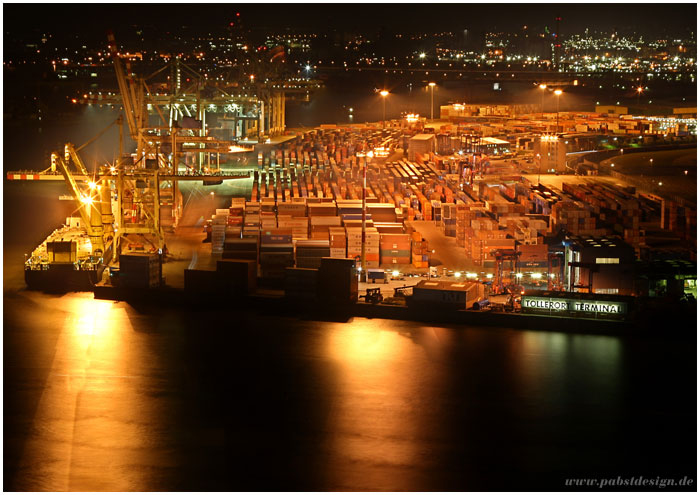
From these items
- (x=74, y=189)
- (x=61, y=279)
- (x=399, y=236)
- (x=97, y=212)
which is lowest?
(x=61, y=279)

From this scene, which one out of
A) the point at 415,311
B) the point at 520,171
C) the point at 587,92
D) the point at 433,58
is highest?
the point at 433,58

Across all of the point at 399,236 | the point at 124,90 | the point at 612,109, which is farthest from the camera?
the point at 612,109

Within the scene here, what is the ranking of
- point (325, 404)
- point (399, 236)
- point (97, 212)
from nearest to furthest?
point (325, 404)
point (399, 236)
point (97, 212)

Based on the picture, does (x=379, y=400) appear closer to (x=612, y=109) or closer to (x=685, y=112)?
(x=685, y=112)

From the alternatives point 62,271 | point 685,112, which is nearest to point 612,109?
point 685,112

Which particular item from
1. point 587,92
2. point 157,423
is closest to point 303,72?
point 587,92

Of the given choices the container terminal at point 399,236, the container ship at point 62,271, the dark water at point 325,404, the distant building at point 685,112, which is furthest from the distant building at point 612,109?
the container ship at point 62,271

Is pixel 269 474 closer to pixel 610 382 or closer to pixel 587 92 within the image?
pixel 610 382

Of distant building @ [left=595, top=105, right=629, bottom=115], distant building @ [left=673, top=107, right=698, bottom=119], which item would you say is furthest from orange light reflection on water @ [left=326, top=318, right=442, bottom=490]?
distant building @ [left=595, top=105, right=629, bottom=115]
